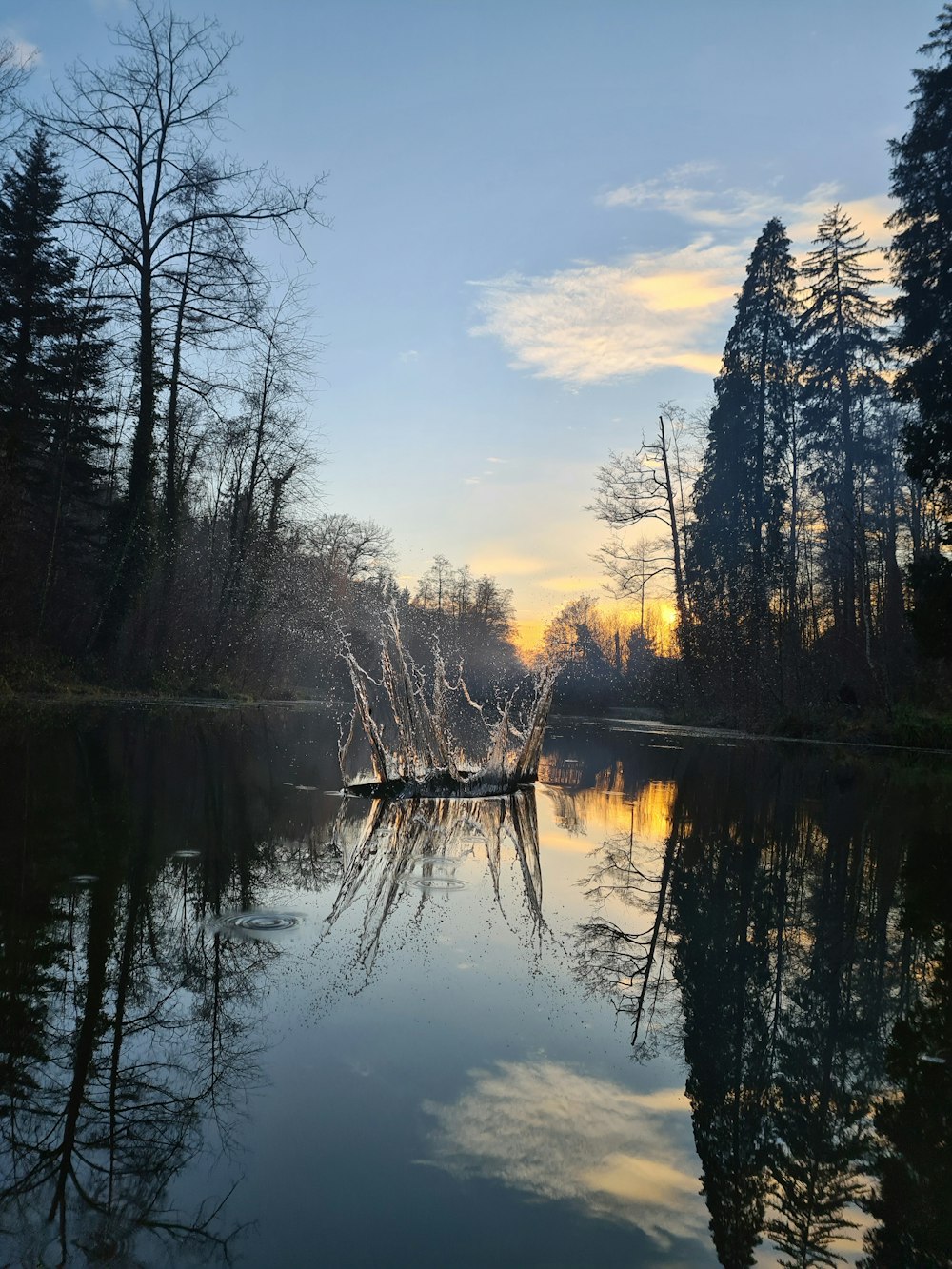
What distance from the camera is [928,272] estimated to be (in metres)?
19.3

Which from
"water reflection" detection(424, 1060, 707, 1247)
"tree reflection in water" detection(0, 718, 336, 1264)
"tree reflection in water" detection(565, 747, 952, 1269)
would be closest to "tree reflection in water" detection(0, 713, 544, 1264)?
"tree reflection in water" detection(0, 718, 336, 1264)

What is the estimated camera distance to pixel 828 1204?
2270 millimetres

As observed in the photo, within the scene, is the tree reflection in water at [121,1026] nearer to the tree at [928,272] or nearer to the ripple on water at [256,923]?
the ripple on water at [256,923]

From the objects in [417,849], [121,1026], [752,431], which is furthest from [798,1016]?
[752,431]

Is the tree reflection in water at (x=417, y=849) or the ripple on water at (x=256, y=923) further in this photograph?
the tree reflection in water at (x=417, y=849)

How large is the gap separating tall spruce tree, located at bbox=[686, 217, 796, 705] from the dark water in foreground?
26312 millimetres

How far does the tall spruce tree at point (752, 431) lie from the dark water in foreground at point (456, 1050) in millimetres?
26312

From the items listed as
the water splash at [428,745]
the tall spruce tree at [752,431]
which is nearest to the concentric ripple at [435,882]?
the water splash at [428,745]

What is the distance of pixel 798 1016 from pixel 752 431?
3146 cm

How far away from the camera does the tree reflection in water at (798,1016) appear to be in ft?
7.34

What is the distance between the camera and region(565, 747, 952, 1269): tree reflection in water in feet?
7.34

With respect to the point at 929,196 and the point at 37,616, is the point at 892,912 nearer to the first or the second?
the point at 37,616

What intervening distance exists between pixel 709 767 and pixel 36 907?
1122 cm

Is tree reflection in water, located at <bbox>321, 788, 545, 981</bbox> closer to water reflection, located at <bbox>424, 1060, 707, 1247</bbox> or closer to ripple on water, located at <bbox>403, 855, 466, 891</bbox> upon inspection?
ripple on water, located at <bbox>403, 855, 466, 891</bbox>
